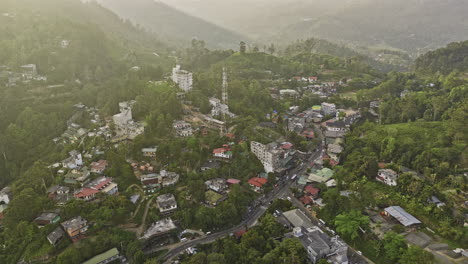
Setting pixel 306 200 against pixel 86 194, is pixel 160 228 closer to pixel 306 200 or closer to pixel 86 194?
pixel 86 194

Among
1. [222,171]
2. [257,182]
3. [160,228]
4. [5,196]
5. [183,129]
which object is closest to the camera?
[160,228]

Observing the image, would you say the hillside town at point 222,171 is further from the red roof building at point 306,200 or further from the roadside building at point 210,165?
the roadside building at point 210,165

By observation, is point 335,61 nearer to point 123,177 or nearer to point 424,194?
point 424,194

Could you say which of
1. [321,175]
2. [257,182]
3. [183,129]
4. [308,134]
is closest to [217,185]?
[257,182]

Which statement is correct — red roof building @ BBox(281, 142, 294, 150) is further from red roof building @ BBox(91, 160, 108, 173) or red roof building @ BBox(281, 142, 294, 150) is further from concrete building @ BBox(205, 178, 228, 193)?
A: red roof building @ BBox(91, 160, 108, 173)

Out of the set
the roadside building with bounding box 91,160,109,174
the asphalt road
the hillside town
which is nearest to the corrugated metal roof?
the hillside town

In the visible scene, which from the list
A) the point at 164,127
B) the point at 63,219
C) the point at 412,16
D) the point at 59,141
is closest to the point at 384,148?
the point at 164,127

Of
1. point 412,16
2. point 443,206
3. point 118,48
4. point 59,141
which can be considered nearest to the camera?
point 443,206
